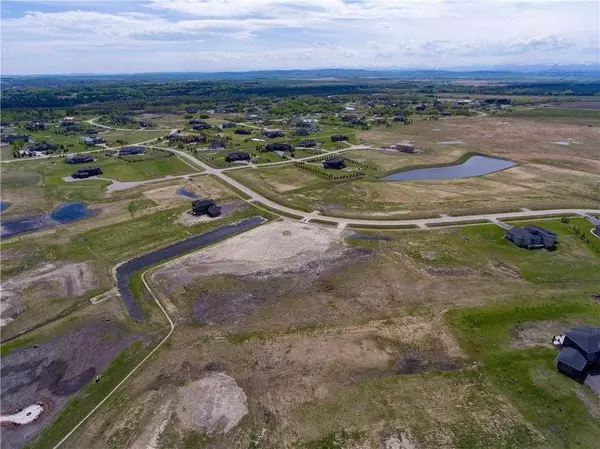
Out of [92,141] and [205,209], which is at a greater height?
[92,141]

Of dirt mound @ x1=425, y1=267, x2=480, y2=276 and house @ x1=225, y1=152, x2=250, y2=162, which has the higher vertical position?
house @ x1=225, y1=152, x2=250, y2=162

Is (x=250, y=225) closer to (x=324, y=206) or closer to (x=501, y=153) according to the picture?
(x=324, y=206)

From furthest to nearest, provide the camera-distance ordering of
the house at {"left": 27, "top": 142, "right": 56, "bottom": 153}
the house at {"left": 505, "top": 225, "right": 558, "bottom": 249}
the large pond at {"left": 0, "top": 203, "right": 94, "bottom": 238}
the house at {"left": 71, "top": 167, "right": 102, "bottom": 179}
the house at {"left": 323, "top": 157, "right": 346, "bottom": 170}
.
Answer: the house at {"left": 27, "top": 142, "right": 56, "bottom": 153}, the house at {"left": 323, "top": 157, "right": 346, "bottom": 170}, the house at {"left": 71, "top": 167, "right": 102, "bottom": 179}, the large pond at {"left": 0, "top": 203, "right": 94, "bottom": 238}, the house at {"left": 505, "top": 225, "right": 558, "bottom": 249}

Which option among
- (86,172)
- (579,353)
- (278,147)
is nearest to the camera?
(579,353)

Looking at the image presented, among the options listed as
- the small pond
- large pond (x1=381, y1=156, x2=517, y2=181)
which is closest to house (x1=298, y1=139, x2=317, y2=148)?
large pond (x1=381, y1=156, x2=517, y2=181)

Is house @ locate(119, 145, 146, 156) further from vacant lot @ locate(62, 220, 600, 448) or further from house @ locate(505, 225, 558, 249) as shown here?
house @ locate(505, 225, 558, 249)

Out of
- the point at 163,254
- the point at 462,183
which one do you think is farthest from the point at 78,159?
the point at 462,183

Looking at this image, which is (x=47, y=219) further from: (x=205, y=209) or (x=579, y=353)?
(x=579, y=353)
